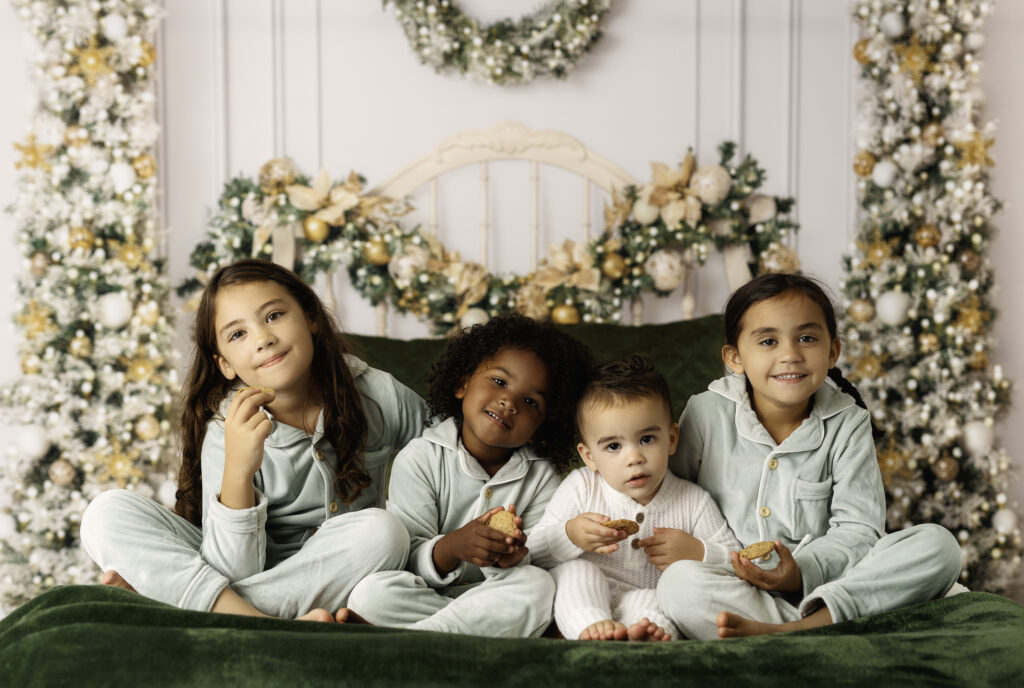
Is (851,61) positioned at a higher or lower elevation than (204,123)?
higher

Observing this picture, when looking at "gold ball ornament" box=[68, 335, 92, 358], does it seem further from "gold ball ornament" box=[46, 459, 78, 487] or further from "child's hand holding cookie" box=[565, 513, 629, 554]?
"child's hand holding cookie" box=[565, 513, 629, 554]

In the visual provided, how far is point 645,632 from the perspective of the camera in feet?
4.90

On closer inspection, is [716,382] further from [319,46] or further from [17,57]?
[17,57]

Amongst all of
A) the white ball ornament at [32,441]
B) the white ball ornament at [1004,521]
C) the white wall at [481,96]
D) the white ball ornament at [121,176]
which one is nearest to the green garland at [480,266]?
the white wall at [481,96]

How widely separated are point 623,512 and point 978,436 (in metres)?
1.82

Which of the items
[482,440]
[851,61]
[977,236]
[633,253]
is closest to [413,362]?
[482,440]

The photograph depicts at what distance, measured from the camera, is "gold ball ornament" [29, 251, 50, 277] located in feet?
9.59

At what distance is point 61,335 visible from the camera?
2928mm

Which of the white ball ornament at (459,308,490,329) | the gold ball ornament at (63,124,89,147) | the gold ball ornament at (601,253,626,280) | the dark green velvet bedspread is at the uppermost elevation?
the gold ball ornament at (63,124,89,147)

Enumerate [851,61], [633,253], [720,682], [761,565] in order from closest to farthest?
[720,682] < [761,565] < [633,253] < [851,61]

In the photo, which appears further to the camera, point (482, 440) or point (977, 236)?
point (977, 236)

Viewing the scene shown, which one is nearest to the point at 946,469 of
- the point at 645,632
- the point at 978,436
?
the point at 978,436

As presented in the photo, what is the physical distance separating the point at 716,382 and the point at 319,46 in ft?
7.06

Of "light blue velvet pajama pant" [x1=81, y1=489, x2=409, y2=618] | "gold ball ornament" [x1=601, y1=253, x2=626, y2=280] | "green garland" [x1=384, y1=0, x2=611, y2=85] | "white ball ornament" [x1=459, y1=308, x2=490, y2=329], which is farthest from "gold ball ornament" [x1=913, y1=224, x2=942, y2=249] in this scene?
"light blue velvet pajama pant" [x1=81, y1=489, x2=409, y2=618]
